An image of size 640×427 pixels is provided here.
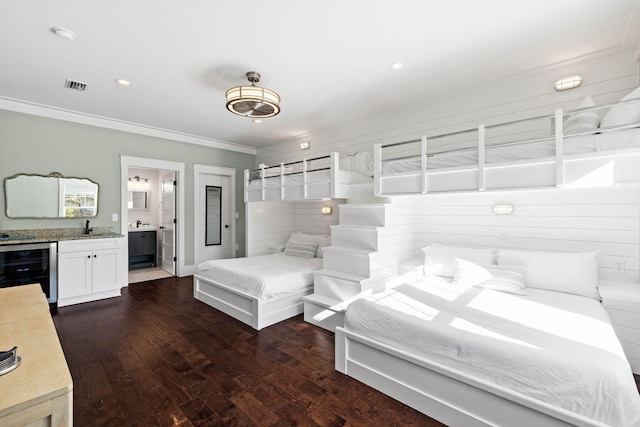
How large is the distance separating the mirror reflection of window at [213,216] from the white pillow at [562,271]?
547 cm

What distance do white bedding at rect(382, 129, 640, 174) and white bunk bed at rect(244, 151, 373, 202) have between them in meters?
0.73

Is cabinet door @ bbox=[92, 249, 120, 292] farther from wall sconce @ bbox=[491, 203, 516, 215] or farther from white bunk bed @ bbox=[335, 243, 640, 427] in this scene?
wall sconce @ bbox=[491, 203, 516, 215]

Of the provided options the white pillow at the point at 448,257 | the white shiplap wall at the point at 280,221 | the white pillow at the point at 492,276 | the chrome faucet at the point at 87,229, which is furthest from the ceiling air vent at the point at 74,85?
the white pillow at the point at 492,276

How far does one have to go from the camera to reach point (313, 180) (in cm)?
411

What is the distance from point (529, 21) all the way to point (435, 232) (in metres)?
2.45

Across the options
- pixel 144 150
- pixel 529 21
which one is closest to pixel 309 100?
pixel 529 21

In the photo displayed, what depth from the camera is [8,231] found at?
402cm

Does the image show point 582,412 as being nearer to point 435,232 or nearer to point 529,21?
point 435,232

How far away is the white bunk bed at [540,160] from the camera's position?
2.16 metres

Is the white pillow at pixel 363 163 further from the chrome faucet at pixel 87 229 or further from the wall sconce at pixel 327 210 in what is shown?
the chrome faucet at pixel 87 229

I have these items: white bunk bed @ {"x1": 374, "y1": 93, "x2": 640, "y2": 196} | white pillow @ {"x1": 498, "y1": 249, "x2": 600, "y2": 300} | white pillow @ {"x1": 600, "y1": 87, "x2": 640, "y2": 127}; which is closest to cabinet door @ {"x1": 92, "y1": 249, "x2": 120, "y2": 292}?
white bunk bed @ {"x1": 374, "y1": 93, "x2": 640, "y2": 196}

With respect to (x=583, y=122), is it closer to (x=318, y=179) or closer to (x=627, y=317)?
(x=627, y=317)

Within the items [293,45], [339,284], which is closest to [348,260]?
[339,284]

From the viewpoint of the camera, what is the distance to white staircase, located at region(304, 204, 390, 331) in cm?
318
